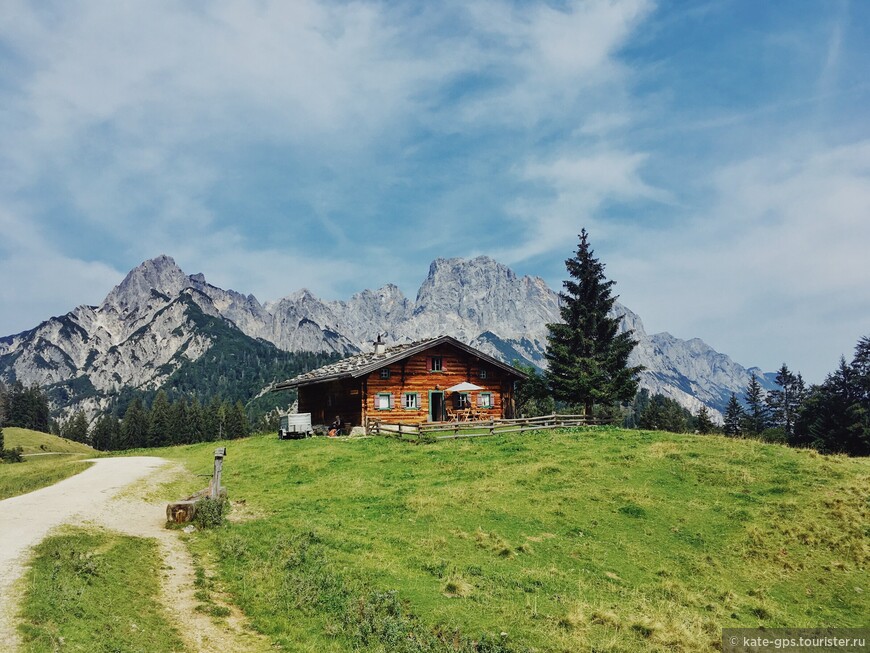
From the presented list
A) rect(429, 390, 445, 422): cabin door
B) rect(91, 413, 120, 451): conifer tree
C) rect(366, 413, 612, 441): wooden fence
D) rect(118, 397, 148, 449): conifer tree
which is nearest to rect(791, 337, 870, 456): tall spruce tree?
rect(366, 413, 612, 441): wooden fence

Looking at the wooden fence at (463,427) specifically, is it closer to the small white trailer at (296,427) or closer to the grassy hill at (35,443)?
the small white trailer at (296,427)

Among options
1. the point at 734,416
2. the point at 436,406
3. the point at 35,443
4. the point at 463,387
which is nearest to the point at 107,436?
the point at 35,443

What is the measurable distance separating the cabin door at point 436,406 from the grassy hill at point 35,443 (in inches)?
3614

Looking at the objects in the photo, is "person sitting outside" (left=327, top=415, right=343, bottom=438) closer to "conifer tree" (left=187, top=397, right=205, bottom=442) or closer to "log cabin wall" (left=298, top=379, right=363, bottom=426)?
"log cabin wall" (left=298, top=379, right=363, bottom=426)

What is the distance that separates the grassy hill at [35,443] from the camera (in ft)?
337

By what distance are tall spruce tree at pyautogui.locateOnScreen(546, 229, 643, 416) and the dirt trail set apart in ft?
111

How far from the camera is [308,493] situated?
2105cm

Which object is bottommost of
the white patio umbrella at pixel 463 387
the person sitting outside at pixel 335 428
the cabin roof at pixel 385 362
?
the person sitting outside at pixel 335 428

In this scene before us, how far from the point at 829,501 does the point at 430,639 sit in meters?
15.9

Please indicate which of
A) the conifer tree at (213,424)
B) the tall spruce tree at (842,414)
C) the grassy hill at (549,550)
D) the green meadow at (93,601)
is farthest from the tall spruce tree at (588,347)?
the conifer tree at (213,424)

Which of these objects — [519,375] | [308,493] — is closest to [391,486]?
[308,493]

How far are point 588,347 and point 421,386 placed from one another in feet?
57.0

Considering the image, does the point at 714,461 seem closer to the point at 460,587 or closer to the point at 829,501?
the point at 829,501

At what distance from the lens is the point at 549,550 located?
14867 millimetres
